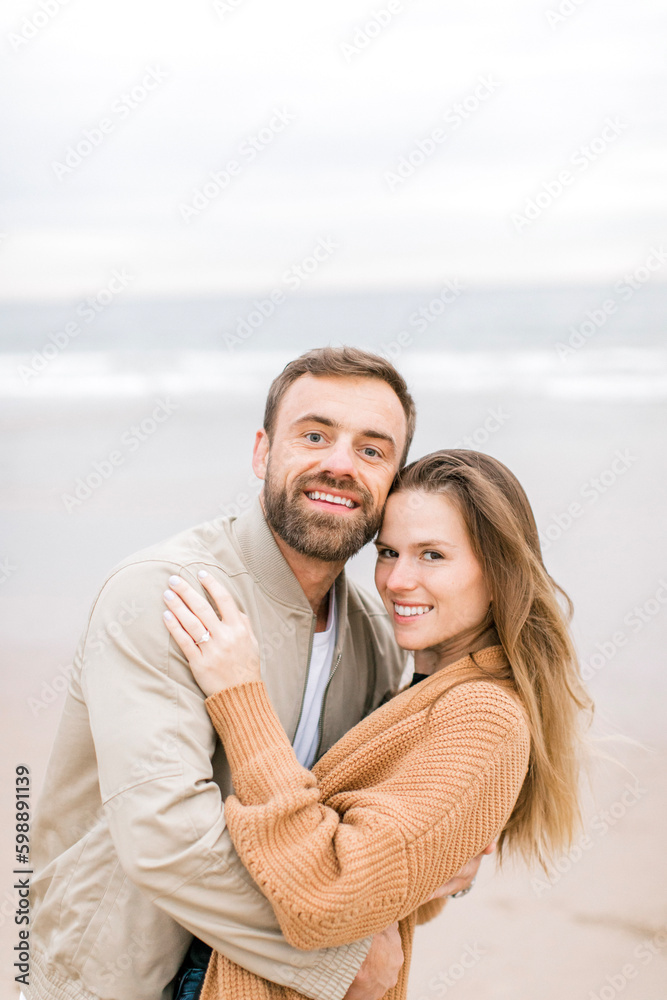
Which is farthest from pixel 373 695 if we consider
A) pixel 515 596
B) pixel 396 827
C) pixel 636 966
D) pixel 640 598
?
pixel 640 598

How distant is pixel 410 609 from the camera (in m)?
2.12

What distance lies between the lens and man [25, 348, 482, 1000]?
5.60ft

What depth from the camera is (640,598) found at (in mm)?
9250

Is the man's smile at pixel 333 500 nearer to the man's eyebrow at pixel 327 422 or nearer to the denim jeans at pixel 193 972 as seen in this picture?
the man's eyebrow at pixel 327 422

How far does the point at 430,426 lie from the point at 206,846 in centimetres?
1133

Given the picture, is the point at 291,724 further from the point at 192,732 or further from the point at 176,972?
the point at 176,972

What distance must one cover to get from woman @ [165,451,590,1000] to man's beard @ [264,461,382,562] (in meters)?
0.07
